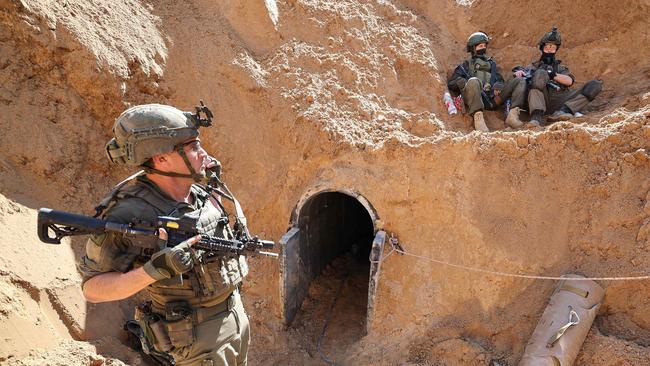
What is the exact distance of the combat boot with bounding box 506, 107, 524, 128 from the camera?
20.5ft

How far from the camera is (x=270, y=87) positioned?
6.45 m

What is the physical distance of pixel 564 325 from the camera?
15.2 feet

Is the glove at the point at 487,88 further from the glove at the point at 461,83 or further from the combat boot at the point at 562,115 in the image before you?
the combat boot at the point at 562,115

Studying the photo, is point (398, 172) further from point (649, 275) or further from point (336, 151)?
point (649, 275)

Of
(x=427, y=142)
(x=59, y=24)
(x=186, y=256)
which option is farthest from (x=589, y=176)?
(x=59, y=24)

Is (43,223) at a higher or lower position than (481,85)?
lower

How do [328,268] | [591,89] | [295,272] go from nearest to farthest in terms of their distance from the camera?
1. [295,272]
2. [591,89]
3. [328,268]

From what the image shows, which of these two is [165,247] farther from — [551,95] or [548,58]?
[548,58]

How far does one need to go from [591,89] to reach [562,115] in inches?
23.0

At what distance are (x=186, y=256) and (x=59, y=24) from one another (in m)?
4.05

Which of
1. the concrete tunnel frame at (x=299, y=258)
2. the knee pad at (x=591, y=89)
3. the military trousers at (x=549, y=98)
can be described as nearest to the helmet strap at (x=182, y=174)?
the concrete tunnel frame at (x=299, y=258)

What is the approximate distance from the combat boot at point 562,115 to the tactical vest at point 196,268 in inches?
187

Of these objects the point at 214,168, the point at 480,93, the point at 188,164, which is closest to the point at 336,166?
the point at 480,93

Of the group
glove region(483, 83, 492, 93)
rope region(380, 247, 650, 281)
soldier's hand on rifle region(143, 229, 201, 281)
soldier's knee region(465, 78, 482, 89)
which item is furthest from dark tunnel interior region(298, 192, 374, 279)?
soldier's hand on rifle region(143, 229, 201, 281)
